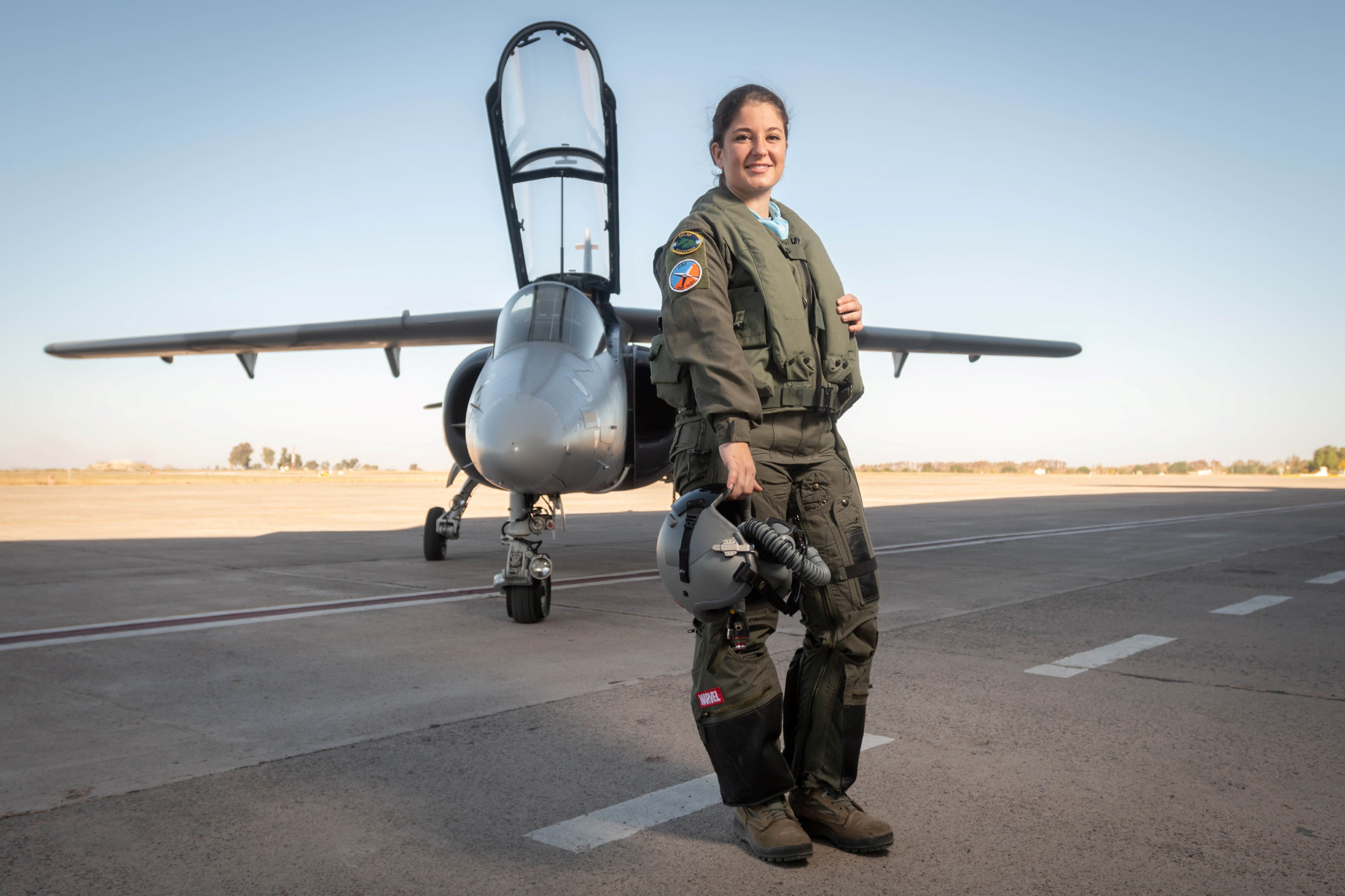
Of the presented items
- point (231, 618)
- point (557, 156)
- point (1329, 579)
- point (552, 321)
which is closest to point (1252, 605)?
point (1329, 579)

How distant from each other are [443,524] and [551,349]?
3898 millimetres

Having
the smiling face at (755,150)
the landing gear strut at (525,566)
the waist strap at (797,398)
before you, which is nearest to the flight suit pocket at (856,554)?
the waist strap at (797,398)

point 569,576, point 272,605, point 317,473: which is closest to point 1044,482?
point 569,576

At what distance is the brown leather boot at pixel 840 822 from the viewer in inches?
90.1

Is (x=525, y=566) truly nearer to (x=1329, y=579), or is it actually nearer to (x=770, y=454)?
(x=770, y=454)

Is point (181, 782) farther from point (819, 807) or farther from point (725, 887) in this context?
point (819, 807)

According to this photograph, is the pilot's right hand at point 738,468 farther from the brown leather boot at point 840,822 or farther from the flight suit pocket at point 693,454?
the brown leather boot at point 840,822

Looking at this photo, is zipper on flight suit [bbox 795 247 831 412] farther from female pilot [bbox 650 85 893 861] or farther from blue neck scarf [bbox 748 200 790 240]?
blue neck scarf [bbox 748 200 790 240]

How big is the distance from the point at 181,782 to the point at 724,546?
197cm

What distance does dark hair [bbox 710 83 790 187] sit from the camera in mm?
2568

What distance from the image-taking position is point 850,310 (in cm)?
259

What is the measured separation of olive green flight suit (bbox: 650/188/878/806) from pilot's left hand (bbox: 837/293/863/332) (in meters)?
0.03

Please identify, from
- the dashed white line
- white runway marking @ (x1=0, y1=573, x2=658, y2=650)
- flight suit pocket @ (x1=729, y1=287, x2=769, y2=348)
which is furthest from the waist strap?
the dashed white line

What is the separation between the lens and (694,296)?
2.39 metres
